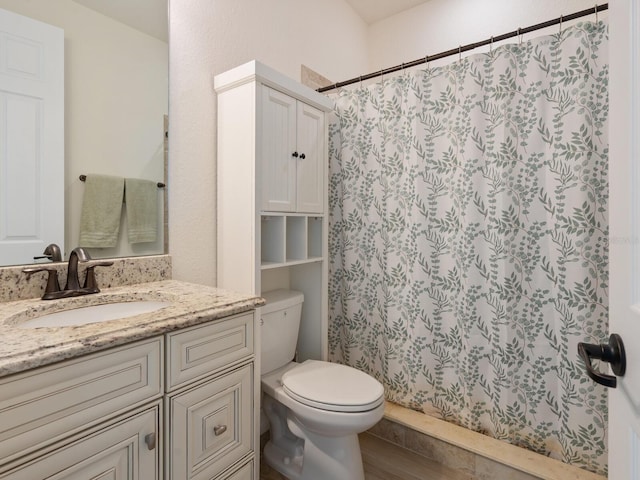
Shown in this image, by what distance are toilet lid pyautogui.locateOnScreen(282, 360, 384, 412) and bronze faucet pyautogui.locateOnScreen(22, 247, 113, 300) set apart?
84cm

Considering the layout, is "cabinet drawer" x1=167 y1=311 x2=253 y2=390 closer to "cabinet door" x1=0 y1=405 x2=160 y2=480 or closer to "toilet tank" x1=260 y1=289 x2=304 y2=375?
"cabinet door" x1=0 y1=405 x2=160 y2=480

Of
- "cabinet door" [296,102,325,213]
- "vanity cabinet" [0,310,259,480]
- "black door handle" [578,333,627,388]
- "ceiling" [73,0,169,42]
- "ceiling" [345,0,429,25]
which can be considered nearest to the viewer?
"black door handle" [578,333,627,388]

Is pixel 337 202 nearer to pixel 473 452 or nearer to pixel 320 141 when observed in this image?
pixel 320 141

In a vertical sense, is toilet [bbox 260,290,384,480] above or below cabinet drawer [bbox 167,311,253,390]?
below

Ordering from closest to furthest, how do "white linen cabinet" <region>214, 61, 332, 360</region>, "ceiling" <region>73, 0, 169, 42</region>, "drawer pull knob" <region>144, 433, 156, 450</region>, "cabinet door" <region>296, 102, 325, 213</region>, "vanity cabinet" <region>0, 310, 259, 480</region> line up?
"vanity cabinet" <region>0, 310, 259, 480</region>, "drawer pull knob" <region>144, 433, 156, 450</region>, "ceiling" <region>73, 0, 169, 42</region>, "white linen cabinet" <region>214, 61, 332, 360</region>, "cabinet door" <region>296, 102, 325, 213</region>

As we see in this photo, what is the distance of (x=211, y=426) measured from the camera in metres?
1.03

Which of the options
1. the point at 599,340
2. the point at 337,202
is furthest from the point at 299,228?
the point at 599,340

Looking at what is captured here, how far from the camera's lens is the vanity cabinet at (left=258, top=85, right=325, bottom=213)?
150cm

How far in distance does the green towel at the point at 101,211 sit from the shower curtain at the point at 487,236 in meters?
1.15

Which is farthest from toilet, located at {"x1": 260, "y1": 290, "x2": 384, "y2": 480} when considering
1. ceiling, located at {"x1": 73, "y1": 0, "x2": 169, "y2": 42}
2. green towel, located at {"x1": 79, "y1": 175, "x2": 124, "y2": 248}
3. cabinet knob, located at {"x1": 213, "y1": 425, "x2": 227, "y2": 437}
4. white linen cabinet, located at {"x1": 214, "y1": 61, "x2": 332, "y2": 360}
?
ceiling, located at {"x1": 73, "y1": 0, "x2": 169, "y2": 42}

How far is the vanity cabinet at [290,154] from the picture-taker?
4.91ft

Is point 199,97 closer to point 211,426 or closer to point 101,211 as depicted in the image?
point 101,211

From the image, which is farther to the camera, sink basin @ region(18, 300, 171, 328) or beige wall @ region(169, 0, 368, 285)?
beige wall @ region(169, 0, 368, 285)

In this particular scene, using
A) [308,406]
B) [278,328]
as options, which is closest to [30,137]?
[278,328]
